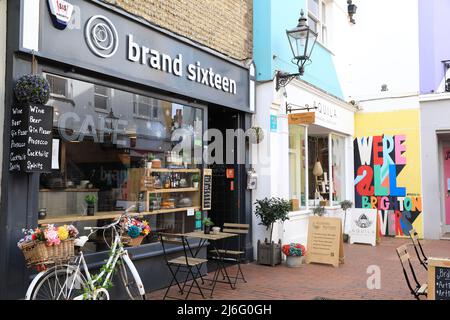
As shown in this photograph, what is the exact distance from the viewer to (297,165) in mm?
9883

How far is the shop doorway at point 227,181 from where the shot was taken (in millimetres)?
8242

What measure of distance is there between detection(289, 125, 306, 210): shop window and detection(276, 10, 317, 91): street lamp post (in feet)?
4.56

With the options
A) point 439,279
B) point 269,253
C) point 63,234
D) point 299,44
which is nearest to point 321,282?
point 269,253

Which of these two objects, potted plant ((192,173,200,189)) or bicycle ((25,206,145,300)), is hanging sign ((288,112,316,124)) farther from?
bicycle ((25,206,145,300))

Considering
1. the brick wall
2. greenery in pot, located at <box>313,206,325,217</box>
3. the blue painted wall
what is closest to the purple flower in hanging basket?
the brick wall

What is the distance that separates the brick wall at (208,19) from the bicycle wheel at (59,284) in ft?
11.2

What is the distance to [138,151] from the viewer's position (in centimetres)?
637

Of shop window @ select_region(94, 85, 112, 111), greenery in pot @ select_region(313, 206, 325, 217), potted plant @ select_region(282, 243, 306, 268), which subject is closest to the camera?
shop window @ select_region(94, 85, 112, 111)

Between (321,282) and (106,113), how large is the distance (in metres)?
4.05

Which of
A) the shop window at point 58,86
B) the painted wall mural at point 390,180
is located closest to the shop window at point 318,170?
the painted wall mural at point 390,180

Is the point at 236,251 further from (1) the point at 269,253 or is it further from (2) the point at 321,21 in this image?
(2) the point at 321,21

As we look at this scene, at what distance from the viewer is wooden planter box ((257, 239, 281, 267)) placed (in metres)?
7.87

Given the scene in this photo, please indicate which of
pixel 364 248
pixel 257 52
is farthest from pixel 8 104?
pixel 364 248

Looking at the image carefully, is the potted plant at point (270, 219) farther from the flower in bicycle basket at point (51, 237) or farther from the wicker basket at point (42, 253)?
the flower in bicycle basket at point (51, 237)
